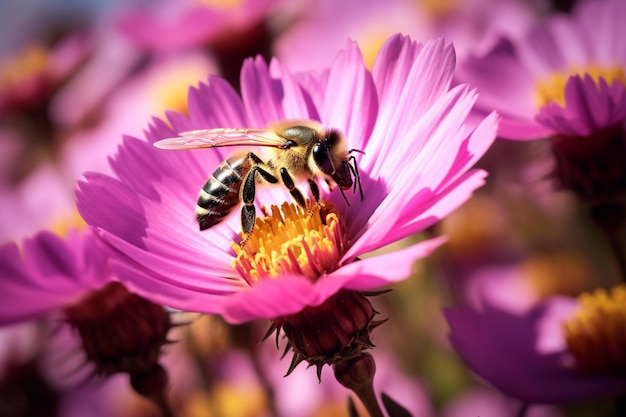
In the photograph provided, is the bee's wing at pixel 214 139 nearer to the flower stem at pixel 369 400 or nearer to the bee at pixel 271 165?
the bee at pixel 271 165

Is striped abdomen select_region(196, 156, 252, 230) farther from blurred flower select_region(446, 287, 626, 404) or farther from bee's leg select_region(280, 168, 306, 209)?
blurred flower select_region(446, 287, 626, 404)

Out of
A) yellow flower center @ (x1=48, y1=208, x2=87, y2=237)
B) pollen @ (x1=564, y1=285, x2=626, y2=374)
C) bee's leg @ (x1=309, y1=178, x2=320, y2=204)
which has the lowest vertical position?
pollen @ (x1=564, y1=285, x2=626, y2=374)

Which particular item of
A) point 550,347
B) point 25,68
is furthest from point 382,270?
point 25,68

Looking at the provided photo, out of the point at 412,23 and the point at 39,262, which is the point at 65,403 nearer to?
the point at 39,262

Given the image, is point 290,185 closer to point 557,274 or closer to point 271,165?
point 271,165

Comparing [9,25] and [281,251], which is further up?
[9,25]

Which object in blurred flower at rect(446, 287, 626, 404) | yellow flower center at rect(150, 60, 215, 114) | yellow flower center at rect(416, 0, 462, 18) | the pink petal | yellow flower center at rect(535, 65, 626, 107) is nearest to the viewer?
the pink petal

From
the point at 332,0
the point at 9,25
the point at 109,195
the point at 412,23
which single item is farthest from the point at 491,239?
the point at 9,25

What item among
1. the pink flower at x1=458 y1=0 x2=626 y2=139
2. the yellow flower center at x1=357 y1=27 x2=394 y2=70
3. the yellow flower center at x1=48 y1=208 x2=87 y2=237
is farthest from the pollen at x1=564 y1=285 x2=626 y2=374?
the yellow flower center at x1=357 y1=27 x2=394 y2=70
